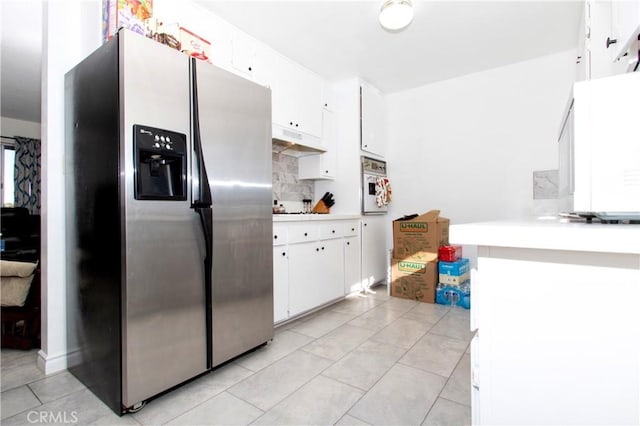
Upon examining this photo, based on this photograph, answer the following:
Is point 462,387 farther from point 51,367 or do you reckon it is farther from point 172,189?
point 51,367

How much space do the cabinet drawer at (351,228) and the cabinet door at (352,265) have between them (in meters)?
0.04

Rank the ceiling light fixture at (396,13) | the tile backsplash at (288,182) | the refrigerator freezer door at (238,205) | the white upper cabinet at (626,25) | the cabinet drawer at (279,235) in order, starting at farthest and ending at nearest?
the tile backsplash at (288,182)
the cabinet drawer at (279,235)
the ceiling light fixture at (396,13)
the refrigerator freezer door at (238,205)
the white upper cabinet at (626,25)

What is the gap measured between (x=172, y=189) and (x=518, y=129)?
3377mm

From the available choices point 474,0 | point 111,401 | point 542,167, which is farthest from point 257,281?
point 542,167

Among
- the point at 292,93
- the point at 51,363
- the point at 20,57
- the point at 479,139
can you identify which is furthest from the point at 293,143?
the point at 20,57

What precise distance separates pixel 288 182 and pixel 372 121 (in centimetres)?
127

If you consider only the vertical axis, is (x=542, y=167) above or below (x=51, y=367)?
above

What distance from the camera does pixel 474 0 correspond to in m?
2.27

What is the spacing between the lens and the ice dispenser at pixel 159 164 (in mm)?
1421

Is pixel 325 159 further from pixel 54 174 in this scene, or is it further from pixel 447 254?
pixel 54 174

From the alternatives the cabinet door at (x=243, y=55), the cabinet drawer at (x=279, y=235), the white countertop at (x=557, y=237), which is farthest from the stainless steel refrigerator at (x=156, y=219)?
the white countertop at (x=557, y=237)

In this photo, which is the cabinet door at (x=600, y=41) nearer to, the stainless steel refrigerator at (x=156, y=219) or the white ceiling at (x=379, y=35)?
the white ceiling at (x=379, y=35)

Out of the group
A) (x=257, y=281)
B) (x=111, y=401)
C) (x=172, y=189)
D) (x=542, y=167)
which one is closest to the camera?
(x=111, y=401)

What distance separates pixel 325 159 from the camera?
3.56m
